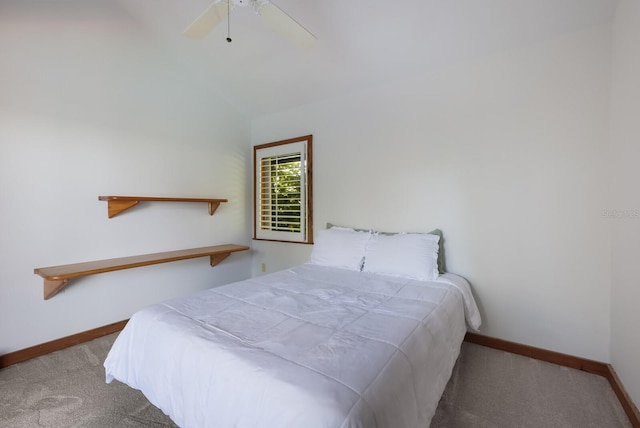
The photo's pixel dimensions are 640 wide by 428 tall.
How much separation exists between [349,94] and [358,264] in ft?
5.96

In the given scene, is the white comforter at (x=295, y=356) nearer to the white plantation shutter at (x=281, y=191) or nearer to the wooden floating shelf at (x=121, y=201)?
the wooden floating shelf at (x=121, y=201)

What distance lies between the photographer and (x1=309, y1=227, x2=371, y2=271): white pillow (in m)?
2.56

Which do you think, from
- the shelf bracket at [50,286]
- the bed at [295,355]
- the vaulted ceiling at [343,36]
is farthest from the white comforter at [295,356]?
the vaulted ceiling at [343,36]

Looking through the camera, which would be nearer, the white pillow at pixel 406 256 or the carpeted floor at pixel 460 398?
the carpeted floor at pixel 460 398

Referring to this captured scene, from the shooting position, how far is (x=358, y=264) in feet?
8.30

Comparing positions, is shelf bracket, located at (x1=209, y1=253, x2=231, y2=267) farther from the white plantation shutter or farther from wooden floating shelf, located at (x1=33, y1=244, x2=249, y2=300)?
the white plantation shutter

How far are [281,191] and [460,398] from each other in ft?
8.89

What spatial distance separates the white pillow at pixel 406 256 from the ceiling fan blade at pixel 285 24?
166 centimetres

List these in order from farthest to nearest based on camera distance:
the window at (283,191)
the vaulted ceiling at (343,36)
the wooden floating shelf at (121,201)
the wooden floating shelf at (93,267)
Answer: the window at (283,191) → the wooden floating shelf at (121,201) → the wooden floating shelf at (93,267) → the vaulted ceiling at (343,36)

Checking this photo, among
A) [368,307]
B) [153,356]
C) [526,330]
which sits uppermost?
[368,307]

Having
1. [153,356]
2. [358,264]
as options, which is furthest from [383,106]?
[153,356]

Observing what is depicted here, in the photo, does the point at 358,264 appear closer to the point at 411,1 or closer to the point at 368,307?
the point at 368,307

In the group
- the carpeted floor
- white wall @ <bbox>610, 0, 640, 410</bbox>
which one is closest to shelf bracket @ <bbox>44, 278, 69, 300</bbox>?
the carpeted floor

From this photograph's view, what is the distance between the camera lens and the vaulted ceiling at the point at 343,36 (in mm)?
1890
